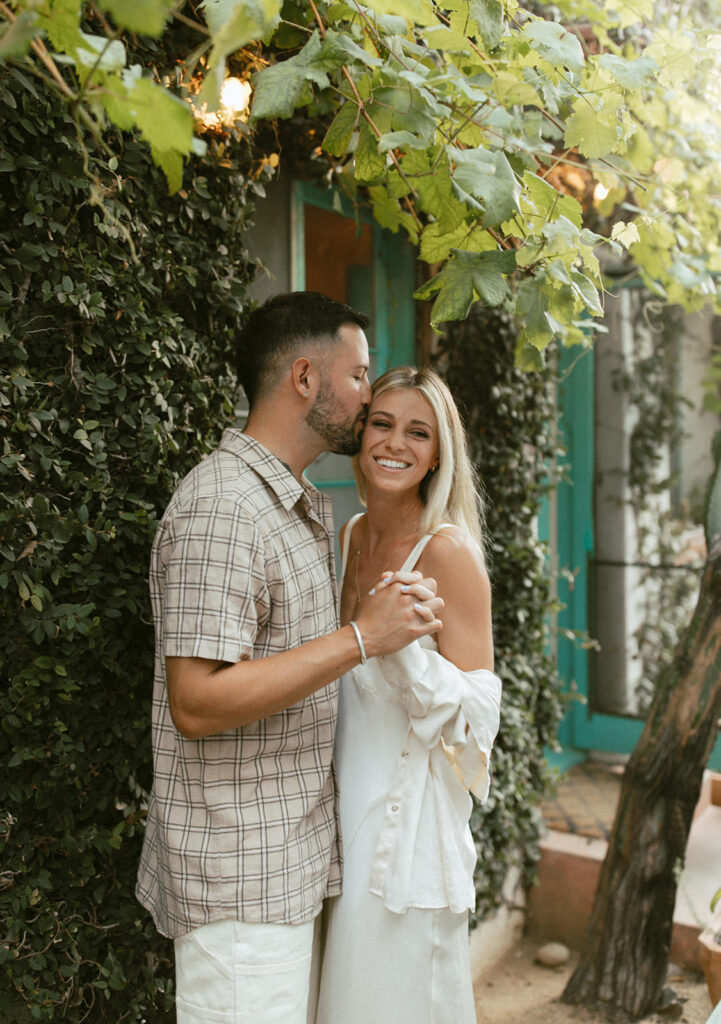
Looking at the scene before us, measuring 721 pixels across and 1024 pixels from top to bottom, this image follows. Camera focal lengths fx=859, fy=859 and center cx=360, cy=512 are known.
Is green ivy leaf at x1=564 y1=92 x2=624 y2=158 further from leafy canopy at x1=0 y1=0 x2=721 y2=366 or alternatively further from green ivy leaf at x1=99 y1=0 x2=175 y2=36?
green ivy leaf at x1=99 y1=0 x2=175 y2=36

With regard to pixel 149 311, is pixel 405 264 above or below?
above

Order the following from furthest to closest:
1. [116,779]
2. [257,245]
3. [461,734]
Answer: [257,245], [116,779], [461,734]

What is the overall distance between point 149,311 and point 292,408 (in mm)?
534

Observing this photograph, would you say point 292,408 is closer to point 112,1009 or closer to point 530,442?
point 112,1009

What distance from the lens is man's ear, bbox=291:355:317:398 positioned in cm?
195

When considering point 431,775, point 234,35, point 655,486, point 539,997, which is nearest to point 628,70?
point 234,35

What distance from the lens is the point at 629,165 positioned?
3.33m

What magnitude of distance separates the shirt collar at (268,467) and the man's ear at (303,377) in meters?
0.17

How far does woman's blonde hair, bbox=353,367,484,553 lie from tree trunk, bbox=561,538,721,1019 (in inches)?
66.2

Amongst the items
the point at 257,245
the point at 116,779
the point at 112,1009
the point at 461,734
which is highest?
the point at 257,245

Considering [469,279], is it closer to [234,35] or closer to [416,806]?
[234,35]

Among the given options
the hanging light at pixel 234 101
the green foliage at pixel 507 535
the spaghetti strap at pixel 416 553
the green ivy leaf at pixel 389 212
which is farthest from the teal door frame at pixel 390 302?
the spaghetti strap at pixel 416 553

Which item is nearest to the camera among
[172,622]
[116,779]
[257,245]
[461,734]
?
[172,622]

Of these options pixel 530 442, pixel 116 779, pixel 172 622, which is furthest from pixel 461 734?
pixel 530 442
